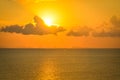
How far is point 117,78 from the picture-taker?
222ft

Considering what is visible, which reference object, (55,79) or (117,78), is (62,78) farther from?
(117,78)

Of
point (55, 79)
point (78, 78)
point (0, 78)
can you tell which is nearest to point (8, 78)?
point (0, 78)

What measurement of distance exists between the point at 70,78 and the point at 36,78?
8470 millimetres

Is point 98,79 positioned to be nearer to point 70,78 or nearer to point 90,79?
point 90,79

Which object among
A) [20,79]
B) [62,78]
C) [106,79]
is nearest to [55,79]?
[62,78]

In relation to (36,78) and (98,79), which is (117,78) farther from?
(36,78)

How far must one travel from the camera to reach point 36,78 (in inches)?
2672

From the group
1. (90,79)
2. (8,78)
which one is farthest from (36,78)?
(90,79)

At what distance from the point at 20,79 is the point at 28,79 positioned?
1.93 metres

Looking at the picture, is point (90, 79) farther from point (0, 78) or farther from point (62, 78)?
point (0, 78)

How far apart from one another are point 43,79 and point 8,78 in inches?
338

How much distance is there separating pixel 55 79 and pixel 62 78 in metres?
2.55

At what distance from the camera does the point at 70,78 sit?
68312mm

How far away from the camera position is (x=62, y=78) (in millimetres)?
68875
